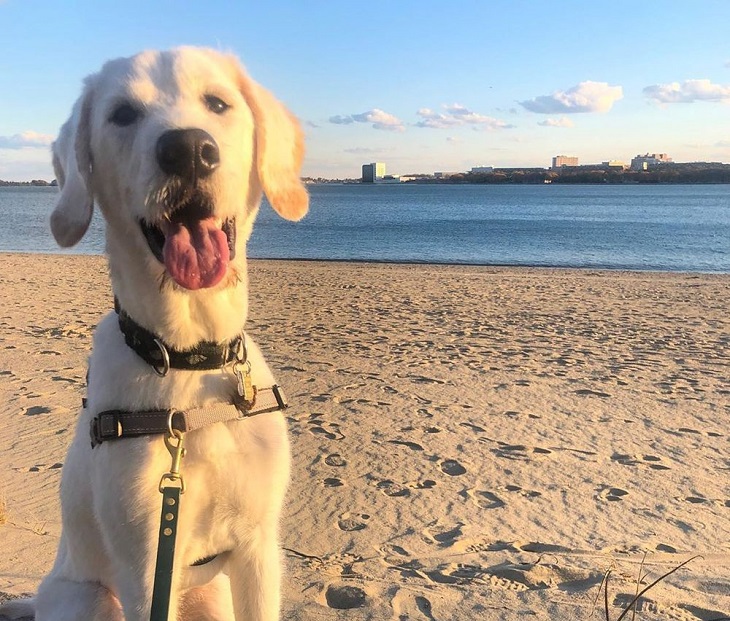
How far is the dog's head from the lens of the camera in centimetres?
212

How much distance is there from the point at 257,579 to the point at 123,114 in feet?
5.73

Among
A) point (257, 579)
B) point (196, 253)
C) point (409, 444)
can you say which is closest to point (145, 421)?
point (196, 253)

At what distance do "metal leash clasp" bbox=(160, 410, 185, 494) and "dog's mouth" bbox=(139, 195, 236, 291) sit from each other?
1.53ft

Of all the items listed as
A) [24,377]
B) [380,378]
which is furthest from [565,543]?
[24,377]

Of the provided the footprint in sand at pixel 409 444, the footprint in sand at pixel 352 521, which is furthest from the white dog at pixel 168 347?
the footprint in sand at pixel 409 444

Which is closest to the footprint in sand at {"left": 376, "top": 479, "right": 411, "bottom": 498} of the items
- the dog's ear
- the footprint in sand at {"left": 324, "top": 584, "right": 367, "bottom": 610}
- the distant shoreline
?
the footprint in sand at {"left": 324, "top": 584, "right": 367, "bottom": 610}

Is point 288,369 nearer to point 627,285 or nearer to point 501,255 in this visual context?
point 627,285

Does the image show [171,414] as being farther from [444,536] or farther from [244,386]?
[444,536]

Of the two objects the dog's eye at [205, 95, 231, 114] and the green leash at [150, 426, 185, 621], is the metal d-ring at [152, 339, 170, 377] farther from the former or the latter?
the dog's eye at [205, 95, 231, 114]

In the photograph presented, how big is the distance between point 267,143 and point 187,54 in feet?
1.44

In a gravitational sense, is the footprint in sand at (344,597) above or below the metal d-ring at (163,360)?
below

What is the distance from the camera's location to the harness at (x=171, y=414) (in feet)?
7.03

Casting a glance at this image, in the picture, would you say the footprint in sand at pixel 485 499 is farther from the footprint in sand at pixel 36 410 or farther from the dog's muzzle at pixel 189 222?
the footprint in sand at pixel 36 410

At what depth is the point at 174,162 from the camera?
2082 mm
